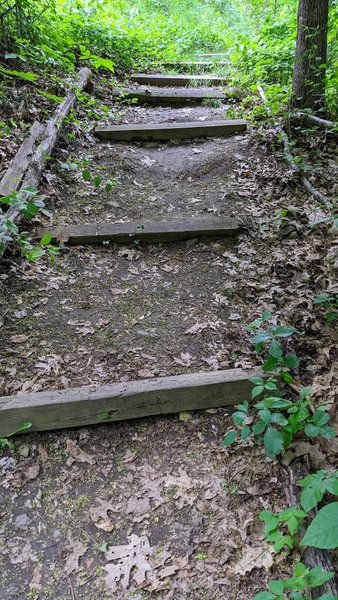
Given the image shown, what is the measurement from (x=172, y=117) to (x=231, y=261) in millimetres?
4012

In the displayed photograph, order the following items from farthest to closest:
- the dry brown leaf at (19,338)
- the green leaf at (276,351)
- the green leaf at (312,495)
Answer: the dry brown leaf at (19,338)
the green leaf at (276,351)
the green leaf at (312,495)

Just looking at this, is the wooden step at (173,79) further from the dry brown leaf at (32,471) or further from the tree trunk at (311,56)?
the dry brown leaf at (32,471)

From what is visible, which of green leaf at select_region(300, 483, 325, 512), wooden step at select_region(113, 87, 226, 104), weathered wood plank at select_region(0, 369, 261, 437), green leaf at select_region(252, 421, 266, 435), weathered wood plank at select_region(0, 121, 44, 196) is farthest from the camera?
wooden step at select_region(113, 87, 226, 104)

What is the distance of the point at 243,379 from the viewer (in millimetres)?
2883

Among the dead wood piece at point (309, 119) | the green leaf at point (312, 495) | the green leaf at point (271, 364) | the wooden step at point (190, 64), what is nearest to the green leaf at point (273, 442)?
the green leaf at point (312, 495)

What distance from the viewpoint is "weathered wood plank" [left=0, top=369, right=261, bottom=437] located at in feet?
9.08

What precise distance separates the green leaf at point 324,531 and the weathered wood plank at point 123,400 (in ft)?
4.12

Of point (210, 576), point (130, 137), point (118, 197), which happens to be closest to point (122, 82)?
point (130, 137)

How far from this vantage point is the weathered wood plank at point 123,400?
9.08 ft

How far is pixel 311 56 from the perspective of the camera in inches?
218

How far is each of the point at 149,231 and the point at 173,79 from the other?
5.51 metres

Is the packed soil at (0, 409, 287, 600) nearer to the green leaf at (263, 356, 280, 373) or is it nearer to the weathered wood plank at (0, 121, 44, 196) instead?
the green leaf at (263, 356, 280, 373)

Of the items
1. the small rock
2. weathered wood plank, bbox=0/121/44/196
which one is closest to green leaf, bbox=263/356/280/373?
the small rock

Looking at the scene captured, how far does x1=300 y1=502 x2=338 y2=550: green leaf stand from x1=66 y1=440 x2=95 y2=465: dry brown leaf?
1.47m
